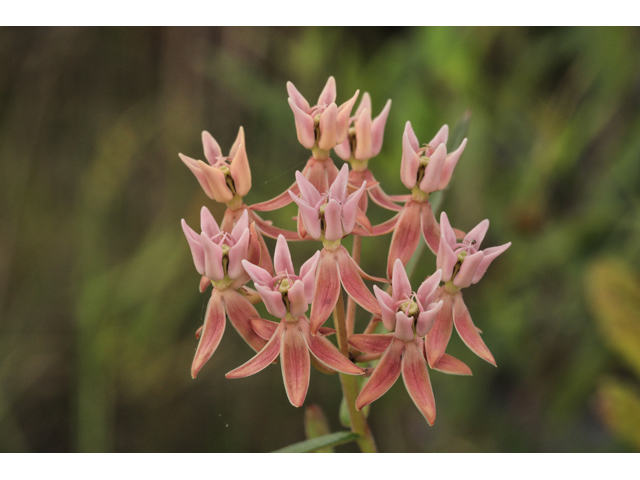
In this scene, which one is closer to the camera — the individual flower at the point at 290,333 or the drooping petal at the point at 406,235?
the individual flower at the point at 290,333

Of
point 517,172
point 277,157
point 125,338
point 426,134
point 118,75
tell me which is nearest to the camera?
point 426,134

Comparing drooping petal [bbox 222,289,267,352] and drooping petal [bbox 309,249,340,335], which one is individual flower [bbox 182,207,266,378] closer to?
drooping petal [bbox 222,289,267,352]

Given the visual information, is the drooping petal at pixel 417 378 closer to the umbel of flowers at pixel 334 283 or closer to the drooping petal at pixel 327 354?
the umbel of flowers at pixel 334 283

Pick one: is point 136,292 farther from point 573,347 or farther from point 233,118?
point 573,347

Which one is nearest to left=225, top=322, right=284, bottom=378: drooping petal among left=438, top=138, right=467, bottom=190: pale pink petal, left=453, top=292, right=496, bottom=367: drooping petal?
left=453, top=292, right=496, bottom=367: drooping petal

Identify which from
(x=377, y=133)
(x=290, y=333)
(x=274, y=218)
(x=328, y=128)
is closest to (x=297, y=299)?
(x=290, y=333)

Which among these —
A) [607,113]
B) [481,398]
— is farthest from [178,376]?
[607,113]

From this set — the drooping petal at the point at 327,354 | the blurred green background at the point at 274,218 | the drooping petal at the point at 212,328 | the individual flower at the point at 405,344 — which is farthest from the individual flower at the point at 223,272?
the blurred green background at the point at 274,218
